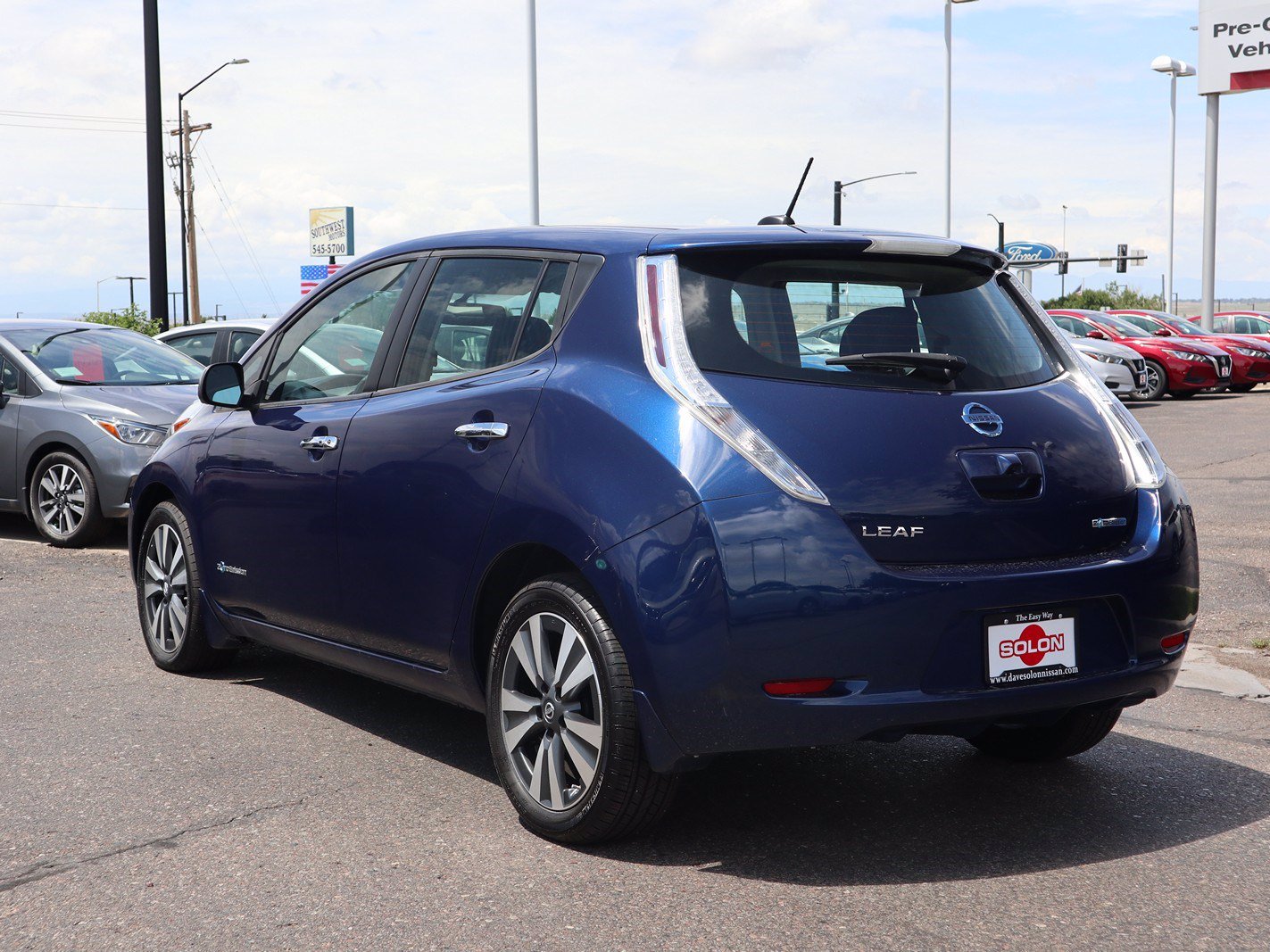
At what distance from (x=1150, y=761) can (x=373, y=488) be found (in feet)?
8.98

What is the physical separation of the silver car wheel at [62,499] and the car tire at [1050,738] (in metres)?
7.12

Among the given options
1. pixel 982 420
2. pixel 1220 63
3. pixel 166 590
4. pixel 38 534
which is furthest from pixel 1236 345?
pixel 982 420

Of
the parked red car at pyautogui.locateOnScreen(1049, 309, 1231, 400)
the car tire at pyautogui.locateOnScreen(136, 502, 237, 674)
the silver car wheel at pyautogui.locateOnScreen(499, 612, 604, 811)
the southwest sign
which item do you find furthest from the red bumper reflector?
the southwest sign

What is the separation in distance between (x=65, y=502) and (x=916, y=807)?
24.7ft

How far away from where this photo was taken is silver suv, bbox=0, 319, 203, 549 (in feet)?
32.8

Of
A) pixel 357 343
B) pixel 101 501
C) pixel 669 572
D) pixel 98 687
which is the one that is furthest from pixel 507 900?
pixel 101 501

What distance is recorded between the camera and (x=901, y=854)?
13.1ft

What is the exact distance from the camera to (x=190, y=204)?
169ft

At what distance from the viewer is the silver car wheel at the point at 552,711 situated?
3945 mm

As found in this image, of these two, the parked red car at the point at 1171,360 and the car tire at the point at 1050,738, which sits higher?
the parked red car at the point at 1171,360

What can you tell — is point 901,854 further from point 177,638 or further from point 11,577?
point 11,577

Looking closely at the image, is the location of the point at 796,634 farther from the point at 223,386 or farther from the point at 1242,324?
the point at 1242,324

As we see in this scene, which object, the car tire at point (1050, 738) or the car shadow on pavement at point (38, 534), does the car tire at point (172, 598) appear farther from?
the car shadow on pavement at point (38, 534)

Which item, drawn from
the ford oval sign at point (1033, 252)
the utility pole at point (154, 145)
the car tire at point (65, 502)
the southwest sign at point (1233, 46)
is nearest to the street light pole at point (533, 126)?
the utility pole at point (154, 145)
